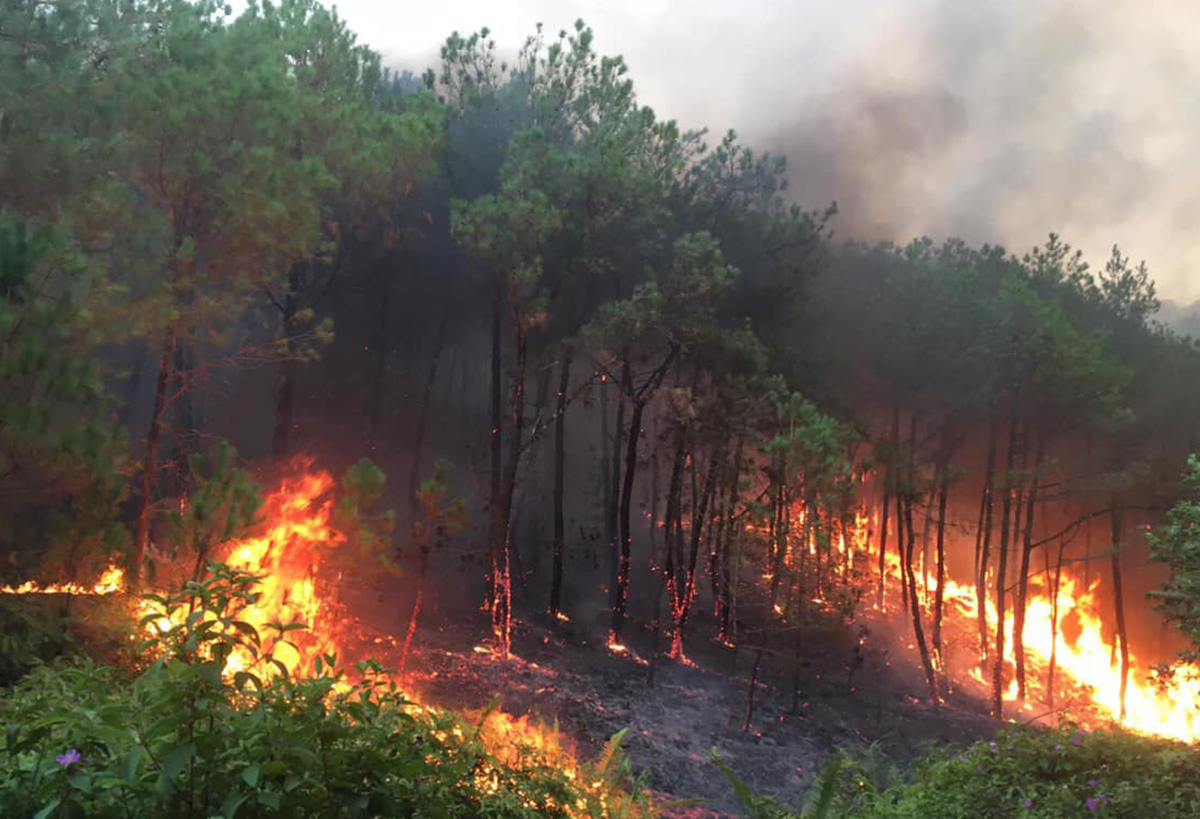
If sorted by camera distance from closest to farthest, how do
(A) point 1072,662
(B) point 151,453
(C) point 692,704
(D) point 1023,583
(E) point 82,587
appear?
(E) point 82,587
(B) point 151,453
(C) point 692,704
(D) point 1023,583
(A) point 1072,662

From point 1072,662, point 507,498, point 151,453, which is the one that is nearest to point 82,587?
point 151,453

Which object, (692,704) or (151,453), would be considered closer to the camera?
(151,453)

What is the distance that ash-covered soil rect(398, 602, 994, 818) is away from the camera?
14.8m

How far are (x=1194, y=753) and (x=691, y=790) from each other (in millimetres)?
7652

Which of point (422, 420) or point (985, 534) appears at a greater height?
point (422, 420)

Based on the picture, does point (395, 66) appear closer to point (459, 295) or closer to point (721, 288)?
point (459, 295)

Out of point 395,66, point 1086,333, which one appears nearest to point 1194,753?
point 1086,333

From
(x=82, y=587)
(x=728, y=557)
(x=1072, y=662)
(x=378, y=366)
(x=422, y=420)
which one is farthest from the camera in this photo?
(x=1072, y=662)

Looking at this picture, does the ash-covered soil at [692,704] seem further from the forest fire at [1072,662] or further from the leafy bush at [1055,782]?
the forest fire at [1072,662]

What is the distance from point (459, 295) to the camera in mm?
26812

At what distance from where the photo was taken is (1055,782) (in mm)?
8445

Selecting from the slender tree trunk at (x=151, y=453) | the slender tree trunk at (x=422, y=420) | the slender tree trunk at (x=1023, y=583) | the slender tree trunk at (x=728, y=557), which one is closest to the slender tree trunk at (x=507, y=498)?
the slender tree trunk at (x=728, y=557)

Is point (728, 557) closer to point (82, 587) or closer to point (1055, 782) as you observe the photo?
point (1055, 782)

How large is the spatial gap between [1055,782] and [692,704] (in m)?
10.4
